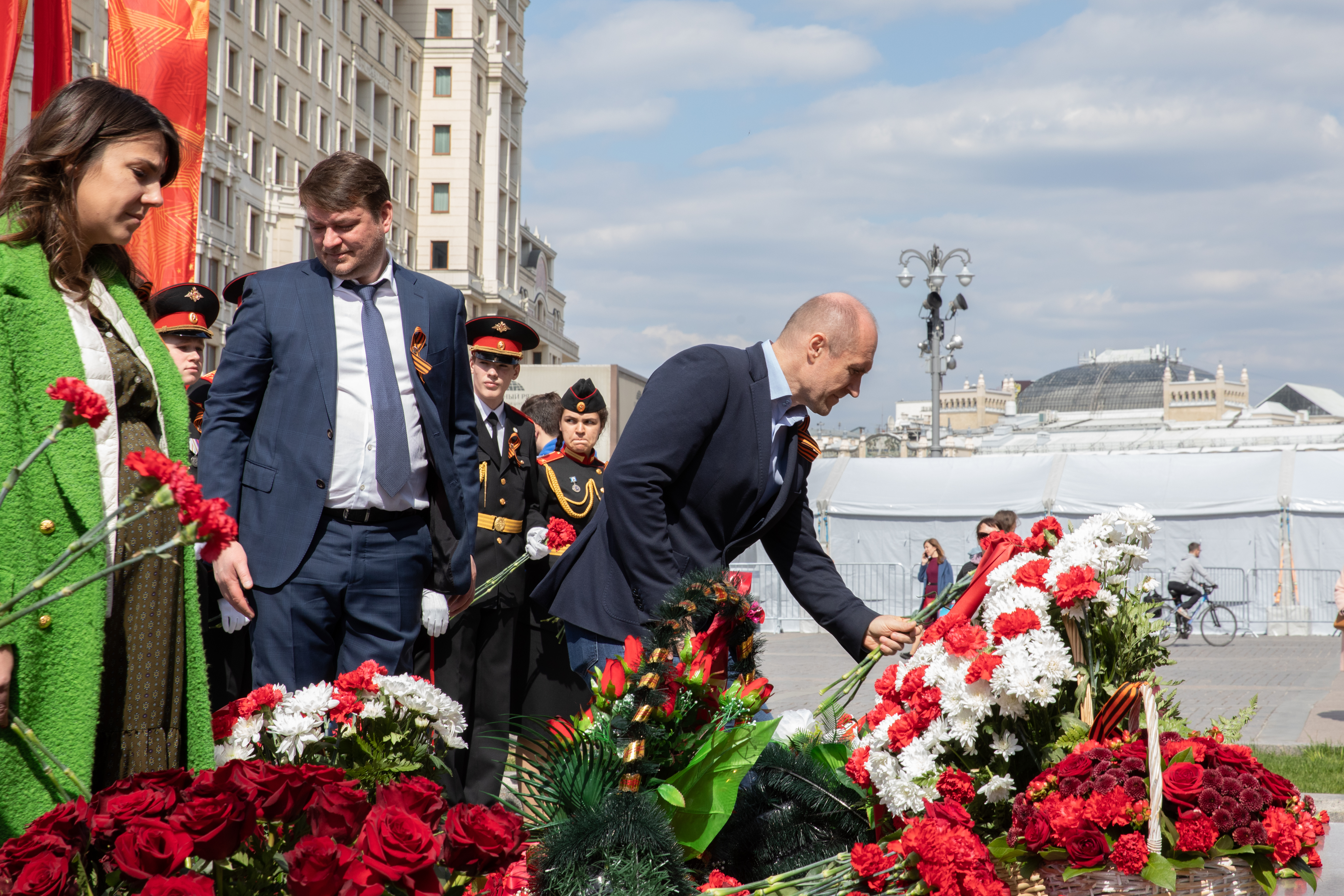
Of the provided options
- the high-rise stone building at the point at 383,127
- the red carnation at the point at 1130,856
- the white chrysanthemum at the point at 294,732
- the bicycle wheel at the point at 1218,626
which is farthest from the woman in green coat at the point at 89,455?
the high-rise stone building at the point at 383,127

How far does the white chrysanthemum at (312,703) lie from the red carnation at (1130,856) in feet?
4.94

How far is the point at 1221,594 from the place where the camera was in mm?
21844

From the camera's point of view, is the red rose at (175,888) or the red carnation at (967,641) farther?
the red carnation at (967,641)

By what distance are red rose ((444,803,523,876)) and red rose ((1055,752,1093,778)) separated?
116 cm

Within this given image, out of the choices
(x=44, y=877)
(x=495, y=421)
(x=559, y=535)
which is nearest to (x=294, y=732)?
(x=44, y=877)

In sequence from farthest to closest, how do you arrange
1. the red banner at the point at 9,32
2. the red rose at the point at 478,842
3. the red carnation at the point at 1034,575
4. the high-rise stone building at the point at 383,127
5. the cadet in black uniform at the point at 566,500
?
1. the high-rise stone building at the point at 383,127
2. the cadet in black uniform at the point at 566,500
3. the red banner at the point at 9,32
4. the red carnation at the point at 1034,575
5. the red rose at the point at 478,842

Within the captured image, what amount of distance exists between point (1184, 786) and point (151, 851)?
189 cm

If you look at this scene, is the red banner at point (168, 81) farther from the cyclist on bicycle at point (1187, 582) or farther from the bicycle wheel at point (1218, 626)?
the bicycle wheel at point (1218, 626)

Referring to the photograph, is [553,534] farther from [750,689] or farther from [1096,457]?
[1096,457]

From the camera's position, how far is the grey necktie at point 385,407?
10.8 ft

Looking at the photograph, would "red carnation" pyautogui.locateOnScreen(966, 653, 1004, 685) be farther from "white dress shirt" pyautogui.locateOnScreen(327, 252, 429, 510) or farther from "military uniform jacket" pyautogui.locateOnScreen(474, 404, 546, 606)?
"military uniform jacket" pyautogui.locateOnScreen(474, 404, 546, 606)

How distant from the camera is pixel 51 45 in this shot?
4059mm

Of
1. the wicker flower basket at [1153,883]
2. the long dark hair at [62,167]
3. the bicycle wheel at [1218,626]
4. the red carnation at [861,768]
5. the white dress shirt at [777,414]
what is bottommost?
the bicycle wheel at [1218,626]

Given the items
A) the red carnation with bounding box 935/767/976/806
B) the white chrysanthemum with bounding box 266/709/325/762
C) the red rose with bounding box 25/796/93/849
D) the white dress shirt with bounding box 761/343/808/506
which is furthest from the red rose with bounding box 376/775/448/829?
the white dress shirt with bounding box 761/343/808/506
